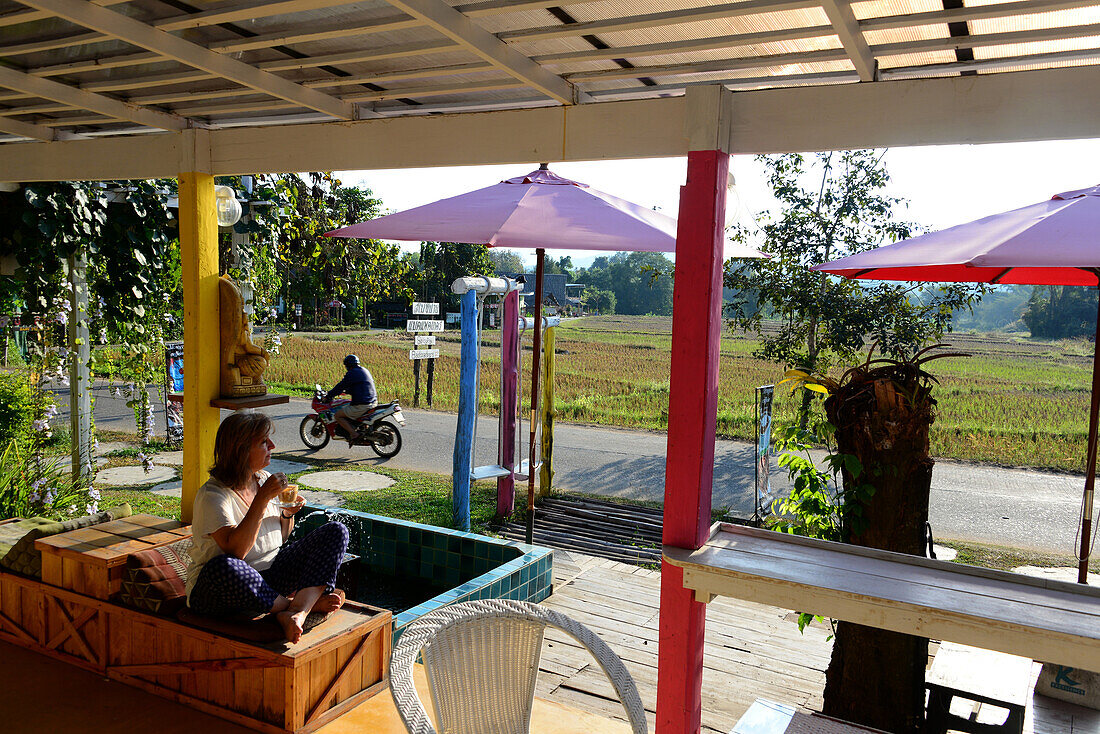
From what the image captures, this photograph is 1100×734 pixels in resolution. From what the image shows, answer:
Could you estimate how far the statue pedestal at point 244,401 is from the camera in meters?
3.52

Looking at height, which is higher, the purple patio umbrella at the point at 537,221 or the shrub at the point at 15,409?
the purple patio umbrella at the point at 537,221

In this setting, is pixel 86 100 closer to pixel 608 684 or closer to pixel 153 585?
pixel 153 585

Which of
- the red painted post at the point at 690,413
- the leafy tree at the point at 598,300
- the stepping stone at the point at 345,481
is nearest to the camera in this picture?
the red painted post at the point at 690,413

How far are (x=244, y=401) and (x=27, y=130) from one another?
1814 mm

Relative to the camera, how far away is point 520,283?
19.9 feet

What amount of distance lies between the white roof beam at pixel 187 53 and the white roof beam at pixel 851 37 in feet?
6.13

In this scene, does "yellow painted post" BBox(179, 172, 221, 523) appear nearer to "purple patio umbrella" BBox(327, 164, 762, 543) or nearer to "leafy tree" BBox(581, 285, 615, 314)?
"purple patio umbrella" BBox(327, 164, 762, 543)

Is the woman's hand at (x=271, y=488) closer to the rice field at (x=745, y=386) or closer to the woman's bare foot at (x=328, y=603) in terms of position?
the woman's bare foot at (x=328, y=603)

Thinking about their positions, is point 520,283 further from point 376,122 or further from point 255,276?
point 376,122

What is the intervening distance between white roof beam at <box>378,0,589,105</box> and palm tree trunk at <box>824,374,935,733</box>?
1.41 m

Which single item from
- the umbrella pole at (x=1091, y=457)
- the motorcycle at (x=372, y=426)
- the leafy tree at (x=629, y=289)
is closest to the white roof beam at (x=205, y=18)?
the umbrella pole at (x=1091, y=457)

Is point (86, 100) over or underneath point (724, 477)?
over

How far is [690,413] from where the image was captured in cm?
234

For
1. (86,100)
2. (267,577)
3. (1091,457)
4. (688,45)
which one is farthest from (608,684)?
(86,100)
